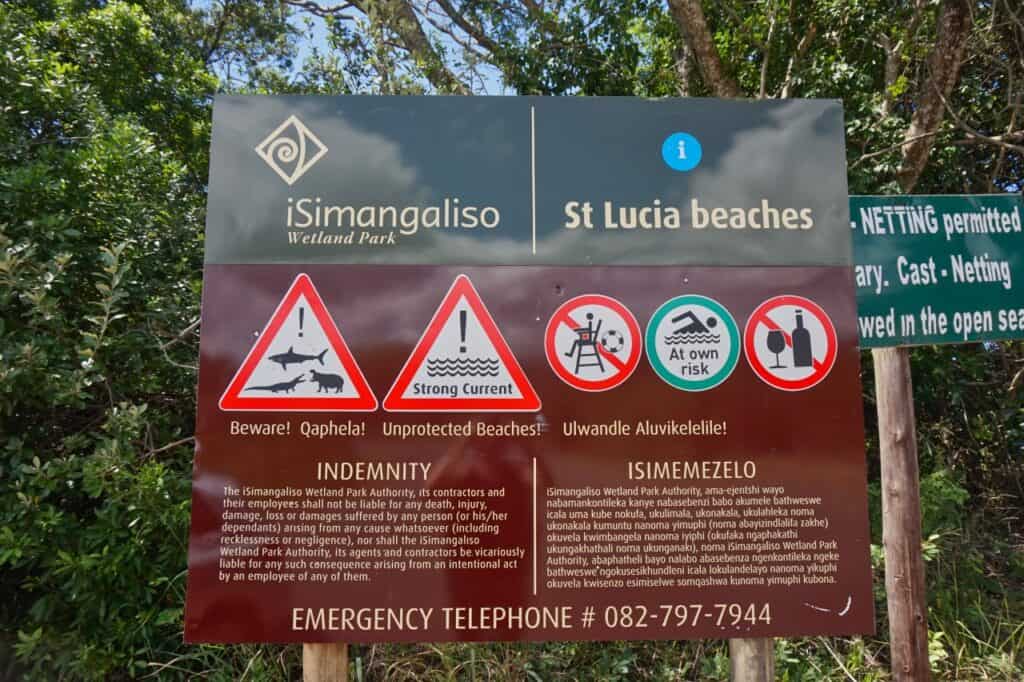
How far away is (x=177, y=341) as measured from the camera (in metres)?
4.46

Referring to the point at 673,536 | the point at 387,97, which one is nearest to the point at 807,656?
the point at 673,536

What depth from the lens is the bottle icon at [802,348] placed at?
8.08 ft

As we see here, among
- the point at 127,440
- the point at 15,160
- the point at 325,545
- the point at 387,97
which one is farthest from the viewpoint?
the point at 15,160

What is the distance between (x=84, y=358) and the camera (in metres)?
3.94

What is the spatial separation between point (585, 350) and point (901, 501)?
72.5 inches

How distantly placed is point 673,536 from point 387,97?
192 centimetres

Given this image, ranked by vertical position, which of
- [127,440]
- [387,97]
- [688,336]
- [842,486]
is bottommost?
[842,486]

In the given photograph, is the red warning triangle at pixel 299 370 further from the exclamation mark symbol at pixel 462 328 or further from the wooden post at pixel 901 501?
the wooden post at pixel 901 501

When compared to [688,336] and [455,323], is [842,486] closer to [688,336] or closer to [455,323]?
[688,336]

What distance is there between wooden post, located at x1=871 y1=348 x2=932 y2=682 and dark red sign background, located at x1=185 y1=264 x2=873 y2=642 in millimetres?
846

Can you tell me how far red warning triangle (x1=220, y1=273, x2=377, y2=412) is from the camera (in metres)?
2.37

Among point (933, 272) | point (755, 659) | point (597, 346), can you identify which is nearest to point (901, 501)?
point (933, 272)

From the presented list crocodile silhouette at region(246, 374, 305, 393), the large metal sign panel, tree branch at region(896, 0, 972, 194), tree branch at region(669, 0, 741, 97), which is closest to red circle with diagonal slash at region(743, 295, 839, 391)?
the large metal sign panel

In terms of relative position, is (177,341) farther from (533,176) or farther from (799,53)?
(799,53)
